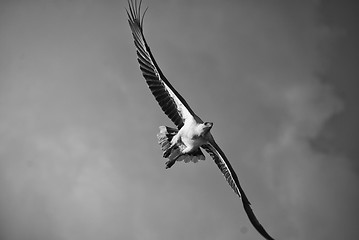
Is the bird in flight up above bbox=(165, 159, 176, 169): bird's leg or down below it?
above

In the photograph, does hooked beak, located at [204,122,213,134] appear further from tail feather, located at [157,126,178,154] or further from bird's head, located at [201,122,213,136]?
tail feather, located at [157,126,178,154]

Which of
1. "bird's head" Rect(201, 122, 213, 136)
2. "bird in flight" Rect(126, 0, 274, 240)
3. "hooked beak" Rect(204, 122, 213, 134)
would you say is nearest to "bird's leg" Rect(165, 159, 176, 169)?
"bird in flight" Rect(126, 0, 274, 240)

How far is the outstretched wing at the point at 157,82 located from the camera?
68.2 feet

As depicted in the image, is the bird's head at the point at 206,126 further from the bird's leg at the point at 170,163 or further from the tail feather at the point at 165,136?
the bird's leg at the point at 170,163

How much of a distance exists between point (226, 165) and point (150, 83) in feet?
15.5

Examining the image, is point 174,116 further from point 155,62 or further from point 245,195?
point 245,195

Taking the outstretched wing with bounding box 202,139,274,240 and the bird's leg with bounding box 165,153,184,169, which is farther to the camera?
the bird's leg with bounding box 165,153,184,169

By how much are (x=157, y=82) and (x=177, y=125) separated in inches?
79.0

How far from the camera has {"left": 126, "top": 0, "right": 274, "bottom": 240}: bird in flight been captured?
20.9m

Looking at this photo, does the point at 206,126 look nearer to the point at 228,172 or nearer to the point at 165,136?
the point at 165,136

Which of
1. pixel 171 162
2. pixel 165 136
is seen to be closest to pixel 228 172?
pixel 171 162

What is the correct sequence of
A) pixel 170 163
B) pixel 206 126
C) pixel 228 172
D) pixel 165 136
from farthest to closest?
pixel 228 172
pixel 165 136
pixel 170 163
pixel 206 126

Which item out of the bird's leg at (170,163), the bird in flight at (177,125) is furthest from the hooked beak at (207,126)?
the bird's leg at (170,163)

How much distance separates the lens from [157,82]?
843 inches
